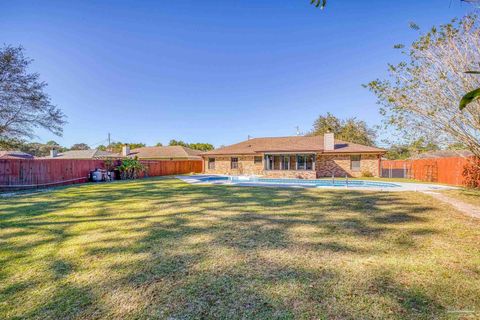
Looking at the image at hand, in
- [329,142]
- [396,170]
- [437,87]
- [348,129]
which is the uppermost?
[348,129]

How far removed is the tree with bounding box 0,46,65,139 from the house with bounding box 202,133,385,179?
1643cm

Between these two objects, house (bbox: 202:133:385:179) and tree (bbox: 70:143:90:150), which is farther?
tree (bbox: 70:143:90:150)

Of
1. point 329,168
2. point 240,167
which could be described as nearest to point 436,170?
point 329,168

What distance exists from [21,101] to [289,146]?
21614 millimetres

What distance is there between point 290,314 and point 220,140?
182ft

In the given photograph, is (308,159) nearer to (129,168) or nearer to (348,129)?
(129,168)

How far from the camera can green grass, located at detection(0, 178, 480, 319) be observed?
2770 millimetres

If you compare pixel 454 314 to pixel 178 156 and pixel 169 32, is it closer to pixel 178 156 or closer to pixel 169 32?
pixel 169 32

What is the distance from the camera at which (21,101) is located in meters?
16.0

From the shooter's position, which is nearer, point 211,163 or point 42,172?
point 42,172

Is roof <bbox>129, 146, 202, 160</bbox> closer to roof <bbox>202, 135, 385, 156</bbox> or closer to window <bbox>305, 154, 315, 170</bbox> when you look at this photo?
roof <bbox>202, 135, 385, 156</bbox>

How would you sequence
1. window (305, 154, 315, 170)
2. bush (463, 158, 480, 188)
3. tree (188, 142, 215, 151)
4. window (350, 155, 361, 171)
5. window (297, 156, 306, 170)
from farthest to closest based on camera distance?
1. tree (188, 142, 215, 151)
2. window (297, 156, 306, 170)
3. window (350, 155, 361, 171)
4. window (305, 154, 315, 170)
5. bush (463, 158, 480, 188)

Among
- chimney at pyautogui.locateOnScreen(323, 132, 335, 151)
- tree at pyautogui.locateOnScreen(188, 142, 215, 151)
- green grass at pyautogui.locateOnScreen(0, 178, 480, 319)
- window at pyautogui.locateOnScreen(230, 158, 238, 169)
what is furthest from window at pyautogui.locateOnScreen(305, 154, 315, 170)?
tree at pyautogui.locateOnScreen(188, 142, 215, 151)

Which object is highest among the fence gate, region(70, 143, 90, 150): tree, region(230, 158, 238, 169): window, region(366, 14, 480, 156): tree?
region(70, 143, 90, 150): tree
